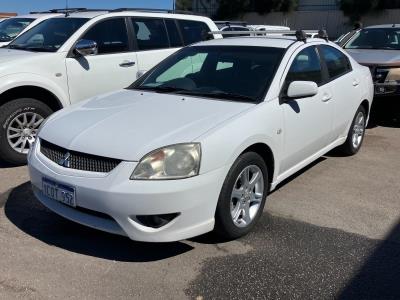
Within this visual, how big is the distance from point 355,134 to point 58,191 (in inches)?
164

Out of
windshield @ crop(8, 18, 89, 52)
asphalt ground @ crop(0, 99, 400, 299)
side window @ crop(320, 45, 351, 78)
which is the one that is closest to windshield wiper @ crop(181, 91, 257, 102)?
asphalt ground @ crop(0, 99, 400, 299)

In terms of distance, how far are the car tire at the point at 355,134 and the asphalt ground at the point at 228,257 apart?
135 cm

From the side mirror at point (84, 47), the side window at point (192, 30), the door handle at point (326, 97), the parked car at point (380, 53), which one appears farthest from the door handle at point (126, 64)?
the parked car at point (380, 53)

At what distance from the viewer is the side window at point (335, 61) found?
548 centimetres

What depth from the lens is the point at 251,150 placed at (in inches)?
157

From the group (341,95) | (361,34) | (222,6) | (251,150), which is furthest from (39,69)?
(222,6)

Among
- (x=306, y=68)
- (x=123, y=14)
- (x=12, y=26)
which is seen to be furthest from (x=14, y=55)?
(x=12, y=26)

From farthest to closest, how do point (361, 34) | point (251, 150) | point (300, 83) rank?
point (361, 34) → point (300, 83) → point (251, 150)

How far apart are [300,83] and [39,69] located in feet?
10.5

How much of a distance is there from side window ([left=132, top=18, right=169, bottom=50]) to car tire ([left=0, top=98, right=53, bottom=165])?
177cm

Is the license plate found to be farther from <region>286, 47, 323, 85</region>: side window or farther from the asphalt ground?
<region>286, 47, 323, 85</region>: side window

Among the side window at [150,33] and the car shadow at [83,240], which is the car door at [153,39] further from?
the car shadow at [83,240]

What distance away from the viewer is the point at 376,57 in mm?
8539

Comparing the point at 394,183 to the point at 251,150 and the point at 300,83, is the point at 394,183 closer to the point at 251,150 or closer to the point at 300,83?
the point at 300,83
